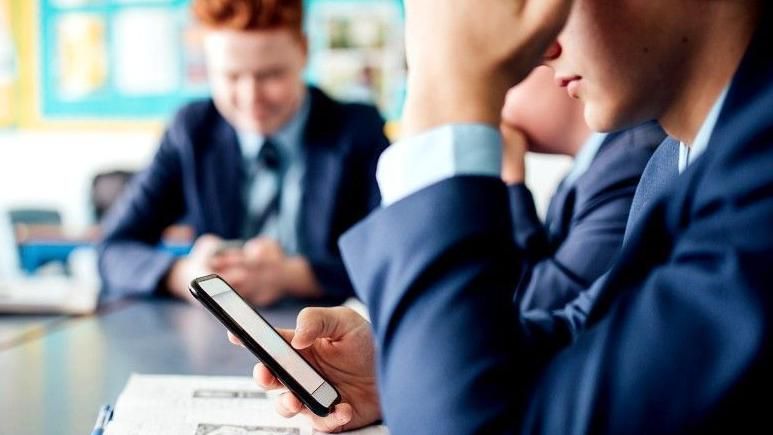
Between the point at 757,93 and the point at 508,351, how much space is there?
172mm

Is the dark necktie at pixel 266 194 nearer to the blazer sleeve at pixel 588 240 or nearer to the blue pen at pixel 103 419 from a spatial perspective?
the blazer sleeve at pixel 588 240

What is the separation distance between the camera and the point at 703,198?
37 cm

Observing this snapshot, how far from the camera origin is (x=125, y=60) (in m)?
3.66

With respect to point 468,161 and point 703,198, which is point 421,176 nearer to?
point 468,161

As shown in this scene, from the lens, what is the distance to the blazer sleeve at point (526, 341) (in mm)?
350

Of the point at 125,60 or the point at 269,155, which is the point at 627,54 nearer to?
the point at 269,155

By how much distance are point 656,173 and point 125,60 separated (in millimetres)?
3491

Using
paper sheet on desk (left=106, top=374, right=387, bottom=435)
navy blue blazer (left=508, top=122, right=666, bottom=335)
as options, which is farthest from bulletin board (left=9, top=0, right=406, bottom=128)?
paper sheet on desk (left=106, top=374, right=387, bottom=435)

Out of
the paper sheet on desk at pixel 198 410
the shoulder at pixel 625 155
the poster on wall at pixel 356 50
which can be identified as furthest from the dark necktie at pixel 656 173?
the poster on wall at pixel 356 50

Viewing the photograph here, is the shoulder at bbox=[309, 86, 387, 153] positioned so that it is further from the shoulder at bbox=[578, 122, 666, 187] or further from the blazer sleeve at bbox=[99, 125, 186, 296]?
the shoulder at bbox=[578, 122, 666, 187]

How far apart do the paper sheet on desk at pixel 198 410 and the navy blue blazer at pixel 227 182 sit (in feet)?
2.77

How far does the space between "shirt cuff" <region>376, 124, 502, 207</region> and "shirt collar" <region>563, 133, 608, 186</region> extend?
0.29m

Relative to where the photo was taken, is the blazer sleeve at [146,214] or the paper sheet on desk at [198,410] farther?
the blazer sleeve at [146,214]

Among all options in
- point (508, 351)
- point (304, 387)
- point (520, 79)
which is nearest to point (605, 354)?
point (508, 351)
